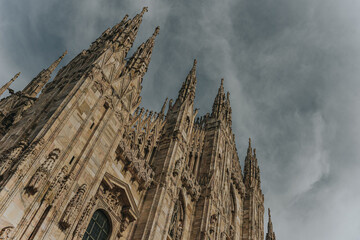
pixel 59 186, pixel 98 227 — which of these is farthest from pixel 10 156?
pixel 98 227

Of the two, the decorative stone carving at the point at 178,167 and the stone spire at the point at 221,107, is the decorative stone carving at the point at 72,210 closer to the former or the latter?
the decorative stone carving at the point at 178,167

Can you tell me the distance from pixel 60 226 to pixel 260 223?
1045 inches

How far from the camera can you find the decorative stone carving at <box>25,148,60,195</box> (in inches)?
395

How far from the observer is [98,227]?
48.2 feet

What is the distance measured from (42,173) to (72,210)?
1.75 m

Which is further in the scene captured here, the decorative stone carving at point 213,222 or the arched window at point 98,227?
the decorative stone carving at point 213,222

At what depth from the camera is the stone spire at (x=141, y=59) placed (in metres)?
19.1

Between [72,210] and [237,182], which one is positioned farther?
[237,182]

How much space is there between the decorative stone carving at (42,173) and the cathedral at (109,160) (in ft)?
0.11

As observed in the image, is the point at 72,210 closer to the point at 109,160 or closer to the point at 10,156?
the point at 10,156

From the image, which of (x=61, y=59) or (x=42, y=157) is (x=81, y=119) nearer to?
(x=42, y=157)

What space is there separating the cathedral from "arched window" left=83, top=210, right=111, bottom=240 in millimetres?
43

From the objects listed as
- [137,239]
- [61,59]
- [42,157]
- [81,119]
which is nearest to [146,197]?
[137,239]

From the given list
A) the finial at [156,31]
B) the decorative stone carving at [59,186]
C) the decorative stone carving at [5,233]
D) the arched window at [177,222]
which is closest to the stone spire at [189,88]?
the finial at [156,31]
